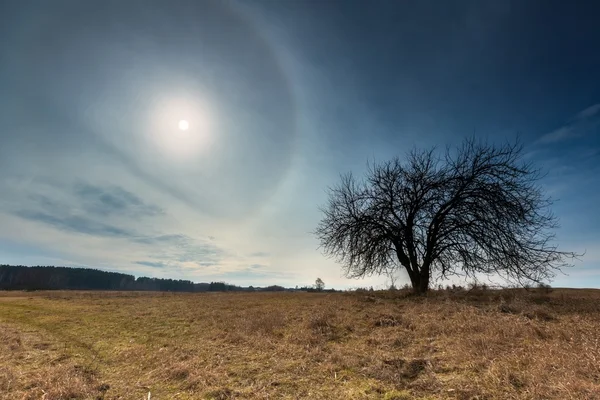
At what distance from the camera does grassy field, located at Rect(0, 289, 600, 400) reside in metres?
5.10

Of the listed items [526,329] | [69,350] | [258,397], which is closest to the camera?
[258,397]

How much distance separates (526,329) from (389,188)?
13.8 metres

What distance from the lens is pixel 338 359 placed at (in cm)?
706

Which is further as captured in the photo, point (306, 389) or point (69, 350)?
point (69, 350)

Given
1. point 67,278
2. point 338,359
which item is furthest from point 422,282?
point 67,278

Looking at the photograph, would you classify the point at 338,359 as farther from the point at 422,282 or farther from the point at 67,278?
the point at 67,278

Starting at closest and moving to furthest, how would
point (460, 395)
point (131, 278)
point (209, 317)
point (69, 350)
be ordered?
point (460, 395)
point (69, 350)
point (209, 317)
point (131, 278)

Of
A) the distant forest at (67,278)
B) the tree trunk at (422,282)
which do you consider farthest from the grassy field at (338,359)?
the distant forest at (67,278)

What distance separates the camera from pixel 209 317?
14.8 m

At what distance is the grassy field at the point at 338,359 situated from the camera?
16.7ft

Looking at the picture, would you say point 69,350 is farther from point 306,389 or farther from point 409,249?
point 409,249

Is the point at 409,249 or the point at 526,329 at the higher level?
the point at 409,249

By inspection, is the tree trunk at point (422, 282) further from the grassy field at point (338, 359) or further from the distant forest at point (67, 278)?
the distant forest at point (67, 278)

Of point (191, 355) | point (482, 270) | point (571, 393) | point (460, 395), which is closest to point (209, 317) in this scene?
point (191, 355)
